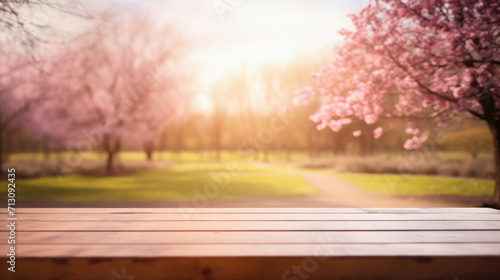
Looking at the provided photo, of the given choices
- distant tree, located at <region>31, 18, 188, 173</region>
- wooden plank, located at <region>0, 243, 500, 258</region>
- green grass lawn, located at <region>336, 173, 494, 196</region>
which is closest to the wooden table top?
wooden plank, located at <region>0, 243, 500, 258</region>

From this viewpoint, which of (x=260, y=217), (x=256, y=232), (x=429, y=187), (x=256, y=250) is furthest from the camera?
(x=429, y=187)

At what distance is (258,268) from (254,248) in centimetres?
17

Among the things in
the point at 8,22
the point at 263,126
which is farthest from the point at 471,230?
the point at 263,126

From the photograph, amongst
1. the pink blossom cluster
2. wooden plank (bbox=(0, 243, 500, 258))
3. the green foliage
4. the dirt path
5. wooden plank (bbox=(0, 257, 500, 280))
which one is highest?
the pink blossom cluster

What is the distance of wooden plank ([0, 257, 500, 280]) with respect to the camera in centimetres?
207

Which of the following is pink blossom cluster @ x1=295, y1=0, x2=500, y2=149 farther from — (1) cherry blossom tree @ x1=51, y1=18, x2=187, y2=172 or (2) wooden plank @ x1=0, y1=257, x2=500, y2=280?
(1) cherry blossom tree @ x1=51, y1=18, x2=187, y2=172

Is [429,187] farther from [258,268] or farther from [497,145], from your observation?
[258,268]

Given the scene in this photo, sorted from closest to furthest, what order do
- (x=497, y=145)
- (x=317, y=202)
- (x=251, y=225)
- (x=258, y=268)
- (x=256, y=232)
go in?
(x=258, y=268), (x=256, y=232), (x=251, y=225), (x=497, y=145), (x=317, y=202)

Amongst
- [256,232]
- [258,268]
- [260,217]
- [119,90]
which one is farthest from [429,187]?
[119,90]

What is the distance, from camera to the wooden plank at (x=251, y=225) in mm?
2705

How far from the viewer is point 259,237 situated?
8.18 ft

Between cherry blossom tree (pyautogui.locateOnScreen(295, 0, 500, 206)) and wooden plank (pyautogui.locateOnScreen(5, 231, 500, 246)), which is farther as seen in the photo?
cherry blossom tree (pyautogui.locateOnScreen(295, 0, 500, 206))

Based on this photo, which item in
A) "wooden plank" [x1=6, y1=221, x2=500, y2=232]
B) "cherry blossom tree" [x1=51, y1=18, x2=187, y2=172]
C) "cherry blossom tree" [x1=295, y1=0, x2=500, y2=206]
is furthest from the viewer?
"cherry blossom tree" [x1=51, y1=18, x2=187, y2=172]

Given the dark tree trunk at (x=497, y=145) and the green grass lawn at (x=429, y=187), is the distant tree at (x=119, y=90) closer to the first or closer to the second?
the green grass lawn at (x=429, y=187)
